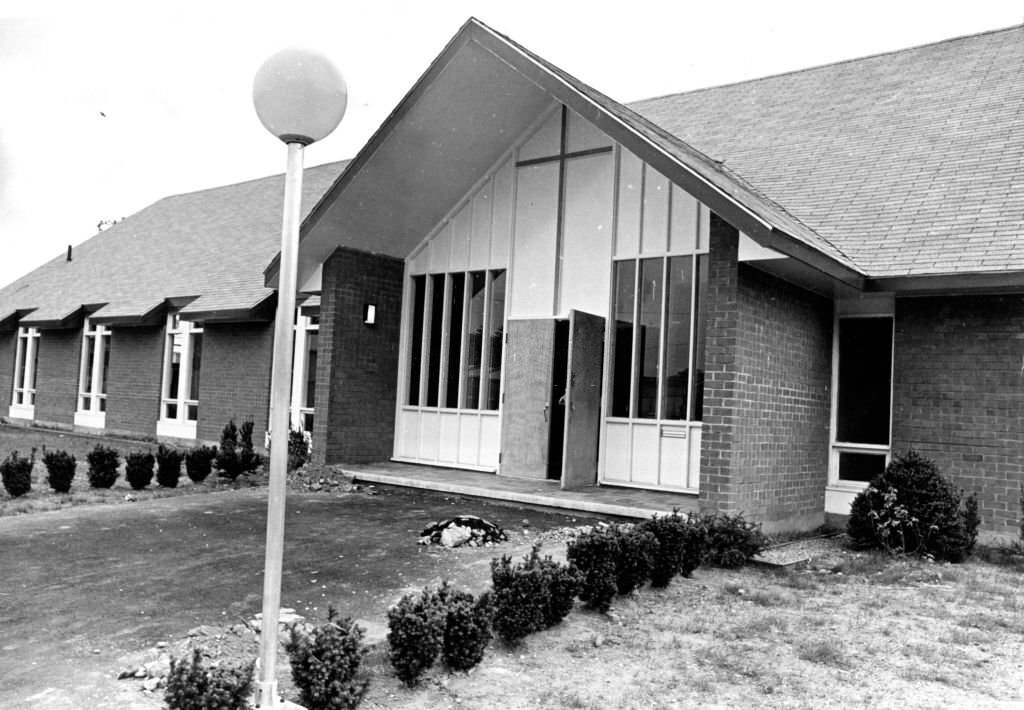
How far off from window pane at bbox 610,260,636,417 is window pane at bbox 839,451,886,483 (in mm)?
2679

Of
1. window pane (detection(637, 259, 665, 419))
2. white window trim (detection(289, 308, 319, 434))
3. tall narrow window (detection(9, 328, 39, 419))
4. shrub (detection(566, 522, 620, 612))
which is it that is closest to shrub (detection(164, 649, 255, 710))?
shrub (detection(566, 522, 620, 612))

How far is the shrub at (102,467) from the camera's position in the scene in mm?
11914

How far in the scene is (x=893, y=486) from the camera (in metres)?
8.64

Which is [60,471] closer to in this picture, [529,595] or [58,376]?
[529,595]

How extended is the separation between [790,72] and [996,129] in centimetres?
513

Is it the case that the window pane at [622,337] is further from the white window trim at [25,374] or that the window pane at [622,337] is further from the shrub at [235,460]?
the white window trim at [25,374]

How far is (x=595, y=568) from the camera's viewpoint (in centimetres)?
604

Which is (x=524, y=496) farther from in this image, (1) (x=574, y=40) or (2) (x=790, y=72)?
(1) (x=574, y=40)

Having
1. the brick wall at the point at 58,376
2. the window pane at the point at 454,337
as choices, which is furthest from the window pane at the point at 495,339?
the brick wall at the point at 58,376

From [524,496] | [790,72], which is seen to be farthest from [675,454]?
[790,72]

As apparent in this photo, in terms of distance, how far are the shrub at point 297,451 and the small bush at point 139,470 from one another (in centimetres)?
194

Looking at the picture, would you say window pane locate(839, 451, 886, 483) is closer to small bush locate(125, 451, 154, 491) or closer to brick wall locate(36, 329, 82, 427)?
small bush locate(125, 451, 154, 491)

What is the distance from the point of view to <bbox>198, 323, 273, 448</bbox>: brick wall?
55.9ft

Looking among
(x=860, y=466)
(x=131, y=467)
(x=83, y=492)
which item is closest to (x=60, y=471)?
(x=83, y=492)
